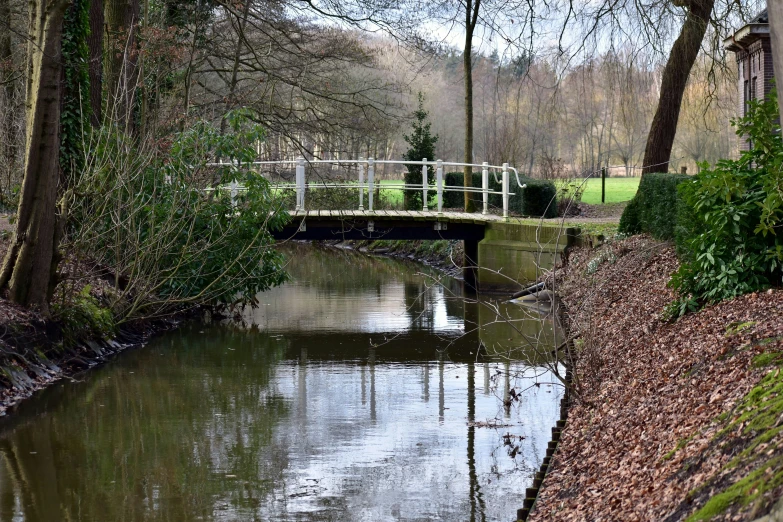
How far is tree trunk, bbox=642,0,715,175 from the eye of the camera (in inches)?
647

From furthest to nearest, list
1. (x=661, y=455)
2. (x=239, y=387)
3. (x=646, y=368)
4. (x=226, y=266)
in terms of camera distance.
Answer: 1. (x=226, y=266)
2. (x=239, y=387)
3. (x=646, y=368)
4. (x=661, y=455)

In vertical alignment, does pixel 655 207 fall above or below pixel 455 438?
above

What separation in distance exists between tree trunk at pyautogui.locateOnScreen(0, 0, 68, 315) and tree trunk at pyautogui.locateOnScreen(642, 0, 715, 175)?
910 centimetres

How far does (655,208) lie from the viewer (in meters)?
14.3

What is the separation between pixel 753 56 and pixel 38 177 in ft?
58.1

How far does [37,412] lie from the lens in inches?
404

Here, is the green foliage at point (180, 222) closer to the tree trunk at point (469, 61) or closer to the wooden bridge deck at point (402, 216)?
the wooden bridge deck at point (402, 216)

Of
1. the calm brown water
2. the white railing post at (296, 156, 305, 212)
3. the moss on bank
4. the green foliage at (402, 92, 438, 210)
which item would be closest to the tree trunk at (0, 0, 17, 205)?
the white railing post at (296, 156, 305, 212)

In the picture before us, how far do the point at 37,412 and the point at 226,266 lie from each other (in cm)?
579

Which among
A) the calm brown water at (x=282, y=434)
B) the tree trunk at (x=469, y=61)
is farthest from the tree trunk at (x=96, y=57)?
the tree trunk at (x=469, y=61)

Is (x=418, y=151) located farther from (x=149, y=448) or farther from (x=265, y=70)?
(x=149, y=448)

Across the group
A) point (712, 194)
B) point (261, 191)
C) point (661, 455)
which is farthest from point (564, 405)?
point (261, 191)

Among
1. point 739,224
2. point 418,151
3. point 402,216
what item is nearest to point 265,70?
point 402,216

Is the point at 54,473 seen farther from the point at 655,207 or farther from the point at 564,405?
the point at 655,207
